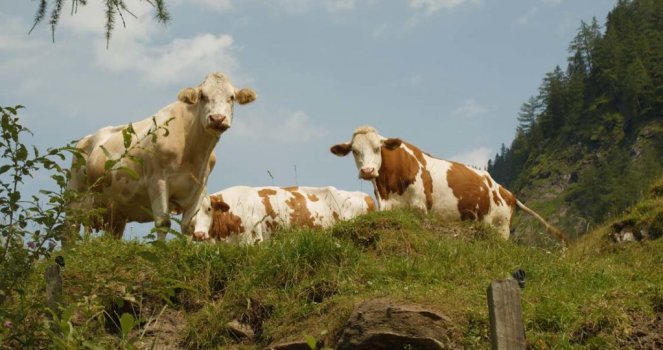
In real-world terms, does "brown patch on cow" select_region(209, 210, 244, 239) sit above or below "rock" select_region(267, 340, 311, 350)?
above

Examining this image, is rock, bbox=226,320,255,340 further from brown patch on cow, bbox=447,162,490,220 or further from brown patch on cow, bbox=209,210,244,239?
brown patch on cow, bbox=209,210,244,239

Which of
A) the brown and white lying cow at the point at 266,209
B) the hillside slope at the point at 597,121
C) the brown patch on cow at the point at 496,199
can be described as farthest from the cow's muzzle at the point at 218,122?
the hillside slope at the point at 597,121

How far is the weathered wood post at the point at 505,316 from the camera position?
18.8 feet

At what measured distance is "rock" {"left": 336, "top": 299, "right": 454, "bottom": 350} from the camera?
7504mm

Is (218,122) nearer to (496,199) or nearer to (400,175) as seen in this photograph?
(400,175)

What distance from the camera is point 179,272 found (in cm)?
916

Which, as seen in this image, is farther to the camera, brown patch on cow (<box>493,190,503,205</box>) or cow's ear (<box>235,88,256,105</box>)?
brown patch on cow (<box>493,190,503,205</box>)

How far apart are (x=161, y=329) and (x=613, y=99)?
15002 centimetres

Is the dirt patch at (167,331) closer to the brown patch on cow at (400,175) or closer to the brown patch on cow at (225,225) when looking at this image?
the brown patch on cow at (400,175)

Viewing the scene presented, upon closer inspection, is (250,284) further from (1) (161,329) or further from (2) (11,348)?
(2) (11,348)

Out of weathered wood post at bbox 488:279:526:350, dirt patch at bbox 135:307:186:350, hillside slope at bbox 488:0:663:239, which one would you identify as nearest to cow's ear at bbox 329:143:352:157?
dirt patch at bbox 135:307:186:350

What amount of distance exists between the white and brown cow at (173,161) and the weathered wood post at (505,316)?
6209 millimetres

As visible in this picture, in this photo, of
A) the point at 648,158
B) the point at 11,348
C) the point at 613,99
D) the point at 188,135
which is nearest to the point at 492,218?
the point at 188,135

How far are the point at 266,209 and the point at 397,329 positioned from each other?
10.4 m
